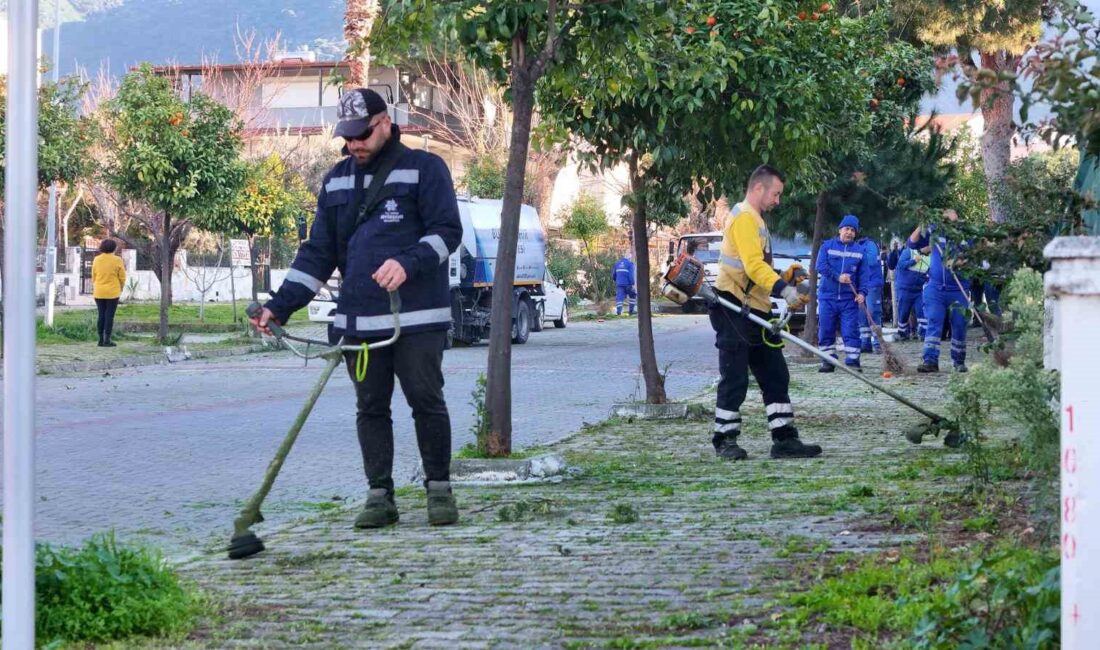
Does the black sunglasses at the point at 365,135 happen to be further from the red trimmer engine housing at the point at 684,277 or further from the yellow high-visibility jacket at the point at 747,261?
the red trimmer engine housing at the point at 684,277

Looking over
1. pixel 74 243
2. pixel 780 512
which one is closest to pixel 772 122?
pixel 780 512

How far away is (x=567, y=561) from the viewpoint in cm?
593

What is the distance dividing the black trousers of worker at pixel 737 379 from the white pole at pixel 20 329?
6624mm

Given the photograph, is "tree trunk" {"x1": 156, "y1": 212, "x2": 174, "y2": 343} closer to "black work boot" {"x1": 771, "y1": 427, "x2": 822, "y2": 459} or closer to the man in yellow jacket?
the man in yellow jacket

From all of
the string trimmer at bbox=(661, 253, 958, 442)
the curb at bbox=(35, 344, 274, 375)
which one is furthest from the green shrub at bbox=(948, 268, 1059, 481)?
the curb at bbox=(35, 344, 274, 375)

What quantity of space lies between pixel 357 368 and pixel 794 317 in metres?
23.8

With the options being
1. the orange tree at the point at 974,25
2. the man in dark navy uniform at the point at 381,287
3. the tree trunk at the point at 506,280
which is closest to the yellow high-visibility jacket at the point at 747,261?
the tree trunk at the point at 506,280

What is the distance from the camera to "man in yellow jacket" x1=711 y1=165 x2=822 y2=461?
954 centimetres

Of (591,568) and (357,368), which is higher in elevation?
(357,368)

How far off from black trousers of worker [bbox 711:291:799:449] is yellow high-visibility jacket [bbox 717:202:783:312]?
0.08 m

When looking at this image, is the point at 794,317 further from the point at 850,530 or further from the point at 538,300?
the point at 850,530

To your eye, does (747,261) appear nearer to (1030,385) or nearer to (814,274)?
(1030,385)

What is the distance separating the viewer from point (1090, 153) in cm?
518

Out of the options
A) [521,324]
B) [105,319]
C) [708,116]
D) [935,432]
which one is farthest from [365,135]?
[521,324]
